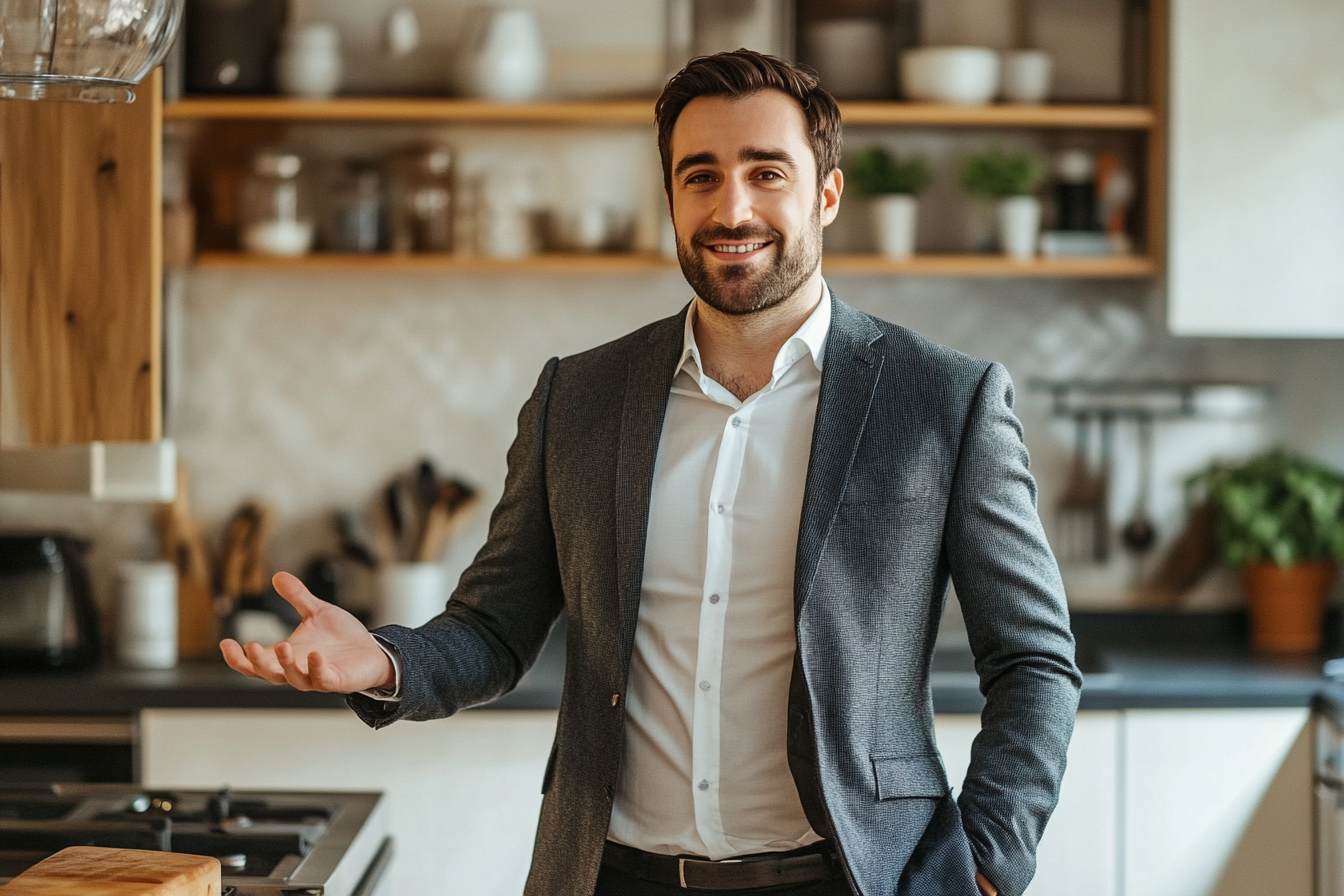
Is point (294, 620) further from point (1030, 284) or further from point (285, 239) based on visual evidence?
point (1030, 284)

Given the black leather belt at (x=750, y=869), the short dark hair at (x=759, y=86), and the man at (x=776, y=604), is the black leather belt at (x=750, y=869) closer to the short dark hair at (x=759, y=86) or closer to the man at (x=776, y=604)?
the man at (x=776, y=604)

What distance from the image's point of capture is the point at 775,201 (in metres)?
1.56

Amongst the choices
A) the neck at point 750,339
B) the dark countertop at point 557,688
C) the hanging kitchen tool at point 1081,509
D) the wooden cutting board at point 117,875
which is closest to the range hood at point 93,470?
the dark countertop at point 557,688

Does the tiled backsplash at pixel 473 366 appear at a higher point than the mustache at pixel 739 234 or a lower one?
lower

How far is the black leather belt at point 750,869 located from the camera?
1500 millimetres

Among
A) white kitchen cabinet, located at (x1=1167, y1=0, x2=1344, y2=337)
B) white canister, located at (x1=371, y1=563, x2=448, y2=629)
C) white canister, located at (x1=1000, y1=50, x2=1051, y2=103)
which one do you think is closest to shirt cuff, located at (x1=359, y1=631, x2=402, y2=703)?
white canister, located at (x1=371, y1=563, x2=448, y2=629)

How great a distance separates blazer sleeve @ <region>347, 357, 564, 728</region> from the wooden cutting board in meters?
0.33

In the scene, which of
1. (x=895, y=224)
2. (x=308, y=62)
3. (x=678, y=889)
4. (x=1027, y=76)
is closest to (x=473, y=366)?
(x=308, y=62)

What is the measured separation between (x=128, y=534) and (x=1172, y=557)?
2.43 meters

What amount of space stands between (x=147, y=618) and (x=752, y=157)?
1963mm

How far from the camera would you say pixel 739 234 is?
1532 mm

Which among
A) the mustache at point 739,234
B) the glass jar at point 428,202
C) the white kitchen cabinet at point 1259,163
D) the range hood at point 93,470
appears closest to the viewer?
the mustache at point 739,234

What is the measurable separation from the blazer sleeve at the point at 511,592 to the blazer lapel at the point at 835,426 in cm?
35

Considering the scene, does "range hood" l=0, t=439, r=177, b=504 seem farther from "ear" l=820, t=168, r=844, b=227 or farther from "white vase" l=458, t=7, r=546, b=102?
"ear" l=820, t=168, r=844, b=227
